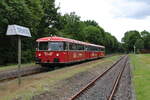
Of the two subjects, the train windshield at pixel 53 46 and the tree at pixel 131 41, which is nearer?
the train windshield at pixel 53 46

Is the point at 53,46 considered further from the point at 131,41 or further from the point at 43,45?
the point at 131,41

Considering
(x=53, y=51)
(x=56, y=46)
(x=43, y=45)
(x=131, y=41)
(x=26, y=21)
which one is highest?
(x=131, y=41)

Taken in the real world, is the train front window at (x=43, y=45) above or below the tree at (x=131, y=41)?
below

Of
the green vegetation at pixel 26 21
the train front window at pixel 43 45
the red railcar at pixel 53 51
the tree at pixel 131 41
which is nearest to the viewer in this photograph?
the red railcar at pixel 53 51

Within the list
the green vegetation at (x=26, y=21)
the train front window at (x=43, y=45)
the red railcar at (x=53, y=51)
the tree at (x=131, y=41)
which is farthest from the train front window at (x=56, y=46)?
the tree at (x=131, y=41)

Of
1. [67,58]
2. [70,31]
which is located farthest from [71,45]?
[70,31]

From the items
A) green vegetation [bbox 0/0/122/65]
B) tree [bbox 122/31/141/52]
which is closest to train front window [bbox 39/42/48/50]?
green vegetation [bbox 0/0/122/65]

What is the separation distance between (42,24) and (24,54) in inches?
415

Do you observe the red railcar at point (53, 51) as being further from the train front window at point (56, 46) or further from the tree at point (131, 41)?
the tree at point (131, 41)

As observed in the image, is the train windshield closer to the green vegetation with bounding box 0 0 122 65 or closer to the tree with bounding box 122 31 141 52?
the green vegetation with bounding box 0 0 122 65

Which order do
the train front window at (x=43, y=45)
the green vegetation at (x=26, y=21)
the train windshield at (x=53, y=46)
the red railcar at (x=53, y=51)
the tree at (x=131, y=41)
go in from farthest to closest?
the tree at (x=131, y=41) < the green vegetation at (x=26, y=21) < the train front window at (x=43, y=45) < the train windshield at (x=53, y=46) < the red railcar at (x=53, y=51)

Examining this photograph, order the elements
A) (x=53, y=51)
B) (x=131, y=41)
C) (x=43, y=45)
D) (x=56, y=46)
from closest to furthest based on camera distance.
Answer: (x=53, y=51)
(x=56, y=46)
(x=43, y=45)
(x=131, y=41)

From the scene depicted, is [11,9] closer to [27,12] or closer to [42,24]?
[27,12]

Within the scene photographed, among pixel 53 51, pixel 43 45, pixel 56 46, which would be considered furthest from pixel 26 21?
pixel 53 51
